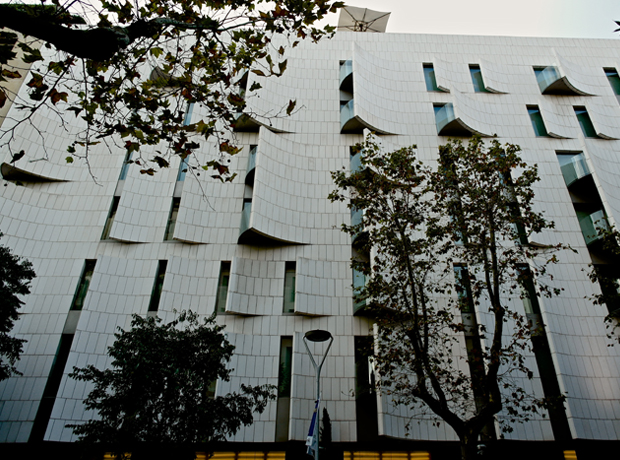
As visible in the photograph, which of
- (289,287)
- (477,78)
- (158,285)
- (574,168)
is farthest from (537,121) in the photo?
(158,285)

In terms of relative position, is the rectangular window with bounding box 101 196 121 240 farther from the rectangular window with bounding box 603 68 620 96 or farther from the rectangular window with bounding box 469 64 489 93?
the rectangular window with bounding box 603 68 620 96

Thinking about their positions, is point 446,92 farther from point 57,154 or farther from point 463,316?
point 57,154

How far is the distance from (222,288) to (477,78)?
17612mm

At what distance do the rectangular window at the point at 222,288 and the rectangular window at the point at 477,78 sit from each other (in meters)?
16.1

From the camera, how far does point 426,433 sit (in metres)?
14.0

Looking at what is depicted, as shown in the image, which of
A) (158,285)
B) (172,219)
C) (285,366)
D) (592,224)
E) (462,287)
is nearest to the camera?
(462,287)

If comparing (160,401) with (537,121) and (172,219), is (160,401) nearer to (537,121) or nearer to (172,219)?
(172,219)

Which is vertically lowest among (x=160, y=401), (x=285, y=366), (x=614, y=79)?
(x=160, y=401)

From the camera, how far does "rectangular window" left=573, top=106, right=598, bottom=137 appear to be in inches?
838

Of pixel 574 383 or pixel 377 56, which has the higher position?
pixel 377 56

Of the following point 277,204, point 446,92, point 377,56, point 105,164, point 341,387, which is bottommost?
point 341,387

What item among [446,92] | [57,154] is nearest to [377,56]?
[446,92]

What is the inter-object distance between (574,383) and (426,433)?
18.0 feet

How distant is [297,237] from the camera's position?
1759 centimetres
